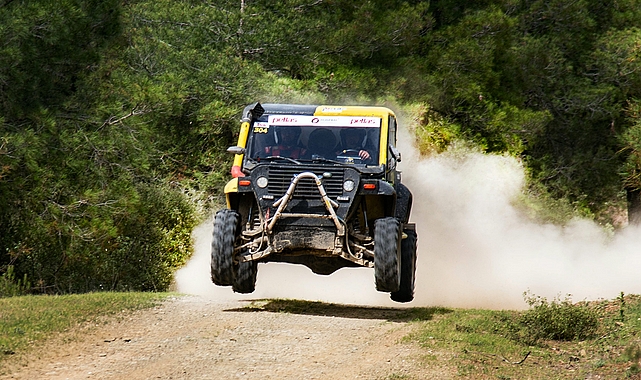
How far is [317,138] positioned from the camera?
571 inches

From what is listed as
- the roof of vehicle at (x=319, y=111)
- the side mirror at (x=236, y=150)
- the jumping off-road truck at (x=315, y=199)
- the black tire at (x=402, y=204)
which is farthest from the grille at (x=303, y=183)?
the black tire at (x=402, y=204)

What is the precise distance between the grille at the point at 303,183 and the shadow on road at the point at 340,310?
5.55 feet

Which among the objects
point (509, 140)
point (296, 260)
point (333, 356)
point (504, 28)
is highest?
point (504, 28)

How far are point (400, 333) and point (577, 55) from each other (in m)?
23.5

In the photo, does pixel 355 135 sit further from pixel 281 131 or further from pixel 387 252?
pixel 387 252

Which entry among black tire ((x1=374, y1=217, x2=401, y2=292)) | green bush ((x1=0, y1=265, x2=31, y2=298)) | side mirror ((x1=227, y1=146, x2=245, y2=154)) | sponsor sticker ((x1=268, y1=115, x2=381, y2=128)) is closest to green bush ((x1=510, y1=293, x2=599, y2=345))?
black tire ((x1=374, y1=217, x2=401, y2=292))

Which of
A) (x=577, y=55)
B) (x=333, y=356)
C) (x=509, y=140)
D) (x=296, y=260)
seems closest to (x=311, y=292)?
(x=296, y=260)

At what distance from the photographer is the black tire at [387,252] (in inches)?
523

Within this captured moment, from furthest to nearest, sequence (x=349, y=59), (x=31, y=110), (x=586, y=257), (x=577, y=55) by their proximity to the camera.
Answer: (x=577, y=55), (x=349, y=59), (x=586, y=257), (x=31, y=110)

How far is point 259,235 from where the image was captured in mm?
13938

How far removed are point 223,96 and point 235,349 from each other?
15396 millimetres

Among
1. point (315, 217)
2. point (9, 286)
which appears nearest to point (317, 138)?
point (315, 217)

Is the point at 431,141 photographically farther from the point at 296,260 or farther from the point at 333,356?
the point at 333,356

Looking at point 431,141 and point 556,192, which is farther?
point 556,192
